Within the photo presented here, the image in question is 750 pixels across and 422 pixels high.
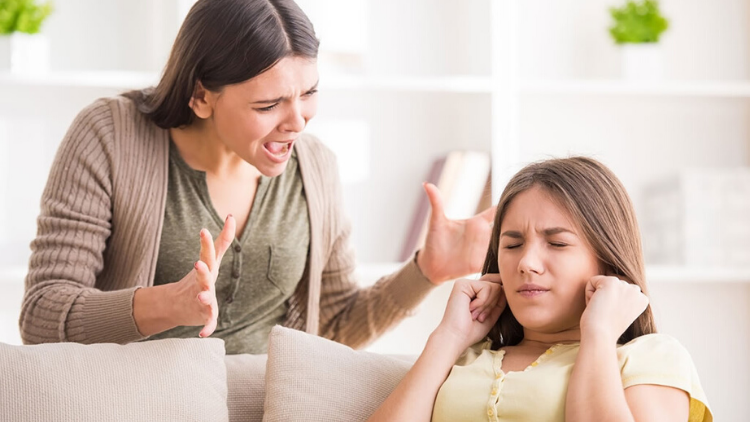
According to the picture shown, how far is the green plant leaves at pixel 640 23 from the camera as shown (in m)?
2.70

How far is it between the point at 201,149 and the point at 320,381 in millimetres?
621

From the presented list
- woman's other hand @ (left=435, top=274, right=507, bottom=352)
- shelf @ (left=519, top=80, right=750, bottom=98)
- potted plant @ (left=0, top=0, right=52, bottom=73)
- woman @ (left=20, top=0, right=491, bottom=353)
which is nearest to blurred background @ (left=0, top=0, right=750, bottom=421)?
shelf @ (left=519, top=80, right=750, bottom=98)

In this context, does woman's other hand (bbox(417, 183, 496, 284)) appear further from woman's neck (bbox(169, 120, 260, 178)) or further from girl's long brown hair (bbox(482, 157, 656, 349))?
woman's neck (bbox(169, 120, 260, 178))

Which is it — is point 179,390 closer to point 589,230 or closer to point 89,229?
point 89,229

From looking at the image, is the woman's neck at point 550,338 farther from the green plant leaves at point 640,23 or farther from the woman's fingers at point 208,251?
the green plant leaves at point 640,23

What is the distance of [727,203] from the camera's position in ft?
8.70

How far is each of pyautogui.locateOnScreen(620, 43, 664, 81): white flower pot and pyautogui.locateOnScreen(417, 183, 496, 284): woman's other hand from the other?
1210 millimetres

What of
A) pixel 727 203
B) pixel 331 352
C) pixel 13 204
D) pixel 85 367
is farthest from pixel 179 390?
pixel 727 203

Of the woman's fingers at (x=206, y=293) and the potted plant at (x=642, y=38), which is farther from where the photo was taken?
the potted plant at (x=642, y=38)

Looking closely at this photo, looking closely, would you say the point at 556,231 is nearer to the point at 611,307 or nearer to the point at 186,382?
the point at 611,307

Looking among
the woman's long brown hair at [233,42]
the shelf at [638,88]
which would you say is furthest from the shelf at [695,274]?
the woman's long brown hair at [233,42]

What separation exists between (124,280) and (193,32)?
500 mm

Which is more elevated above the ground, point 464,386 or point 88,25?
point 88,25

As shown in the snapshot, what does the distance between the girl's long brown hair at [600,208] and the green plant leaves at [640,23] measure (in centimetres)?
139
